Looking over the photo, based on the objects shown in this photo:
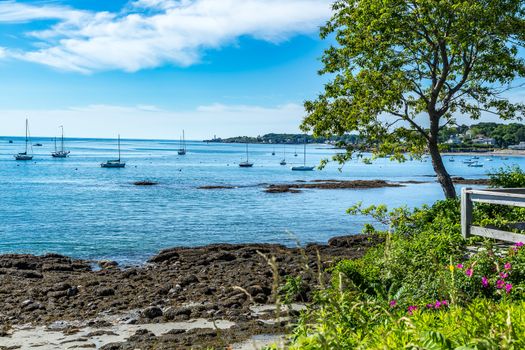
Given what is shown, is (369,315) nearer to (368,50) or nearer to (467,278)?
(467,278)

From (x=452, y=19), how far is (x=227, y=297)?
1119 centimetres

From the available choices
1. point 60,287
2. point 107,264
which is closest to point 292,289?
point 60,287

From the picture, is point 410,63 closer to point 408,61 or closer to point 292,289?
point 408,61

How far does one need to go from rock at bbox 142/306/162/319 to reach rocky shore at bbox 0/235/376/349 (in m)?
0.04

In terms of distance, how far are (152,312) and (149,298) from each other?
2.16 meters

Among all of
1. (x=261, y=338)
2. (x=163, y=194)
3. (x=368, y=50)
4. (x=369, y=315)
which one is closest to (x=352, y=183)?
(x=163, y=194)

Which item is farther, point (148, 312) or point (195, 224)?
point (195, 224)

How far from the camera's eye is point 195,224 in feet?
130

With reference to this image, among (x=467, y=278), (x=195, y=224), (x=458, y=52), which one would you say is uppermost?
(x=458, y=52)

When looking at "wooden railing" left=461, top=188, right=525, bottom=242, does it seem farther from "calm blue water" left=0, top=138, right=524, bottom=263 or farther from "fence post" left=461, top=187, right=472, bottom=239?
"calm blue water" left=0, top=138, right=524, bottom=263

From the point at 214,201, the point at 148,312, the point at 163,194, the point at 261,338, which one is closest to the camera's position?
the point at 261,338

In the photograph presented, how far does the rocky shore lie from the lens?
13570mm

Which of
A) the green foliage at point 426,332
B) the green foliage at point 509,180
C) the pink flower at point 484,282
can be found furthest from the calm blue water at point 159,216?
the green foliage at point 426,332

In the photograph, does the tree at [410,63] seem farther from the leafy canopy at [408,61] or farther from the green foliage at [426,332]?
the green foliage at [426,332]
